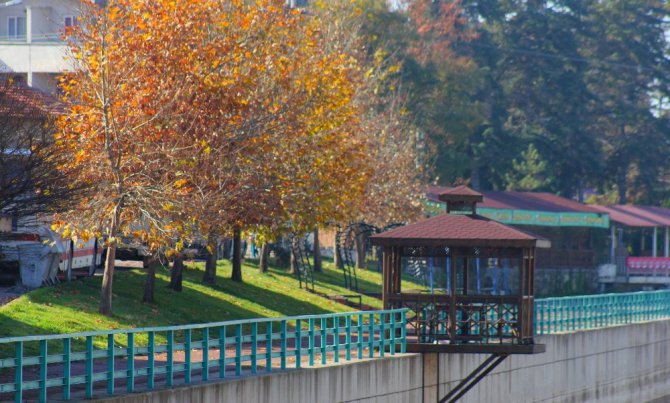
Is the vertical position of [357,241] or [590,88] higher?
[590,88]

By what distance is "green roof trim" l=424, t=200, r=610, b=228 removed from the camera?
76875 millimetres

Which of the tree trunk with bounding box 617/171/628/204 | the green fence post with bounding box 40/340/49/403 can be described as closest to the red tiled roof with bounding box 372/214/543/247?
the green fence post with bounding box 40/340/49/403

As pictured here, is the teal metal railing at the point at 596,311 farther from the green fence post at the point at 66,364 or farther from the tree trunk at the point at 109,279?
the green fence post at the point at 66,364

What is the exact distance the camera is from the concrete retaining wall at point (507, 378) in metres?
20.8

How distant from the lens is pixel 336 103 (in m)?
38.3

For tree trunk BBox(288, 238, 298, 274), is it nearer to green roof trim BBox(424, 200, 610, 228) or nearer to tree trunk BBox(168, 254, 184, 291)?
tree trunk BBox(168, 254, 184, 291)

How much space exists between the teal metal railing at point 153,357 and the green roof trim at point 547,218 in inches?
1818

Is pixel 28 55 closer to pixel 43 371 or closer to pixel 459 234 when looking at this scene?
pixel 459 234

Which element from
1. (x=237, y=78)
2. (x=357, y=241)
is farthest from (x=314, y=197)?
(x=357, y=241)

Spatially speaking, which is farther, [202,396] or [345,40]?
[345,40]

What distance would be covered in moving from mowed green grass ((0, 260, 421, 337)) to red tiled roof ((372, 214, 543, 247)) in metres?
6.54

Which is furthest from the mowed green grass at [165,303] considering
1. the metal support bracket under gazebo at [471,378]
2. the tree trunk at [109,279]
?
the metal support bracket under gazebo at [471,378]

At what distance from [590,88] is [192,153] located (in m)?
79.8

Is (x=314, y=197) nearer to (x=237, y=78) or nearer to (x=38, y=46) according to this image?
(x=237, y=78)
